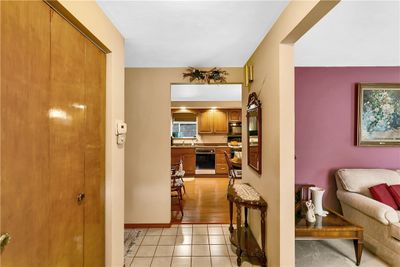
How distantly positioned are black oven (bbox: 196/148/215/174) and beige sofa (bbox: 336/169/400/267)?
13.7ft

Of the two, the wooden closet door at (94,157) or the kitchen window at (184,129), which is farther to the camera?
the kitchen window at (184,129)

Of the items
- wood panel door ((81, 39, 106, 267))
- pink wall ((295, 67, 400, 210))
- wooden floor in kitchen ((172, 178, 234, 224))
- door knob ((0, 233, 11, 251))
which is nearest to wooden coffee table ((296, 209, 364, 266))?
pink wall ((295, 67, 400, 210))

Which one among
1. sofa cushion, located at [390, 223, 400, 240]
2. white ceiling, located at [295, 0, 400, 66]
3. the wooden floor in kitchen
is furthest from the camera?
the wooden floor in kitchen

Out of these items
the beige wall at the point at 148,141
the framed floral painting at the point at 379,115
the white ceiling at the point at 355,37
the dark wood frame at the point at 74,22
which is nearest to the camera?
the dark wood frame at the point at 74,22

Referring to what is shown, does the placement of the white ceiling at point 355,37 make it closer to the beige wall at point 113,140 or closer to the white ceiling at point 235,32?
the white ceiling at point 235,32

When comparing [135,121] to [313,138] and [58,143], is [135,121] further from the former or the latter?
[313,138]

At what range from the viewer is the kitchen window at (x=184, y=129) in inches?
301

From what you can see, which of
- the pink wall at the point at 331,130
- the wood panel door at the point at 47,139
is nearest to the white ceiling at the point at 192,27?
the wood panel door at the point at 47,139

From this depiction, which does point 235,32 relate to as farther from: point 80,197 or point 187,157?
point 187,157

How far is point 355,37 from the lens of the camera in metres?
2.38

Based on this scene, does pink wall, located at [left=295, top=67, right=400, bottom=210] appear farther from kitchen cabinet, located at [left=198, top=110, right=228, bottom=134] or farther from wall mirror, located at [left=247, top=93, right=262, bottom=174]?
kitchen cabinet, located at [left=198, top=110, right=228, bottom=134]

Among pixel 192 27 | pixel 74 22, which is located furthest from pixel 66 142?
pixel 192 27

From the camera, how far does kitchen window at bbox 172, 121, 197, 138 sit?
7648 millimetres

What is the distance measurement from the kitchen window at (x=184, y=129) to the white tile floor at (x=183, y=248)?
4.53 meters
